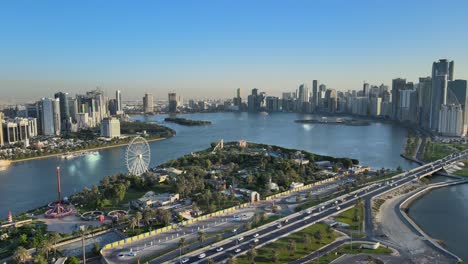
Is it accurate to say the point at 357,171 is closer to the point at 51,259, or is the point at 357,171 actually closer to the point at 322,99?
the point at 51,259

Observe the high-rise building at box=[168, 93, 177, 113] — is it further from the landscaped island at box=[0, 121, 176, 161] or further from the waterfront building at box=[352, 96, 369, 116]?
the landscaped island at box=[0, 121, 176, 161]

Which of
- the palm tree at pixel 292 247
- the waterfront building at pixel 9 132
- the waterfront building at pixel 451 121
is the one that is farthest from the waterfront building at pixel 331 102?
the palm tree at pixel 292 247

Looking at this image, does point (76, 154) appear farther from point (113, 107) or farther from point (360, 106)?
point (360, 106)

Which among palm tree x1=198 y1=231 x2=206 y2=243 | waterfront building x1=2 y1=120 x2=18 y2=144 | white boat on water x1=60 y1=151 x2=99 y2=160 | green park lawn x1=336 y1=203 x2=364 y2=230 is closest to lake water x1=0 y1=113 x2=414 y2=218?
white boat on water x1=60 y1=151 x2=99 y2=160

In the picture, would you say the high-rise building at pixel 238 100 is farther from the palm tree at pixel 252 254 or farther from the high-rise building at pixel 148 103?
the palm tree at pixel 252 254

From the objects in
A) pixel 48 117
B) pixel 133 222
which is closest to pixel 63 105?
pixel 48 117

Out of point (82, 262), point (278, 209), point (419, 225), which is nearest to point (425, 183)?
point (419, 225)
